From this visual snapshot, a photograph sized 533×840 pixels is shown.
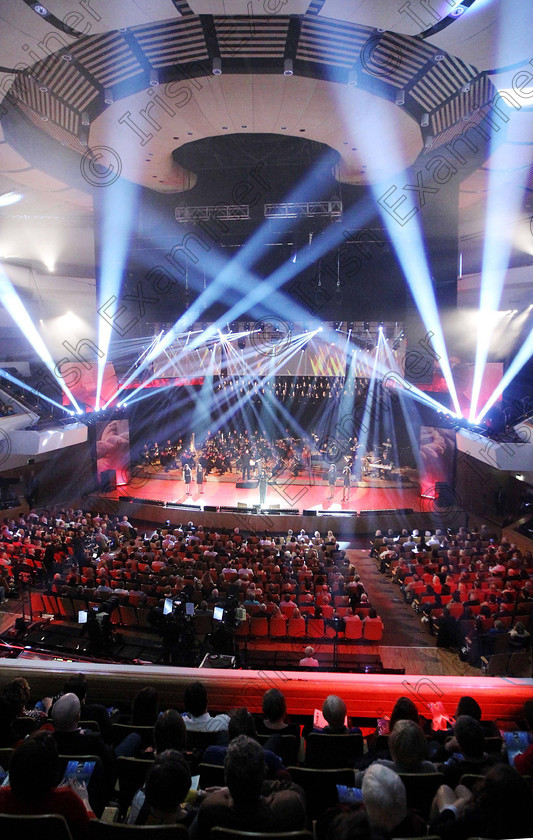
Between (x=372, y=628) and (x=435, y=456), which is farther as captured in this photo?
(x=435, y=456)

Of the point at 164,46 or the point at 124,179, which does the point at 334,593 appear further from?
the point at 124,179

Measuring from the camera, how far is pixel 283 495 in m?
19.4

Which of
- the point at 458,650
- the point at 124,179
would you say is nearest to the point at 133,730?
the point at 458,650

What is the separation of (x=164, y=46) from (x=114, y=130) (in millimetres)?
3127

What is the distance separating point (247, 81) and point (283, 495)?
1344 cm

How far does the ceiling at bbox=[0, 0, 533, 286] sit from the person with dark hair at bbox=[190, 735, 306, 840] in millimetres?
7450

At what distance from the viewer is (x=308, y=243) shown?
49.6 ft

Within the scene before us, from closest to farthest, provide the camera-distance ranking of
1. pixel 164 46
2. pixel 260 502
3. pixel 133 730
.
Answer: pixel 133 730
pixel 164 46
pixel 260 502

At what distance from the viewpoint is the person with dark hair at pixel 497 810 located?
2.09 meters

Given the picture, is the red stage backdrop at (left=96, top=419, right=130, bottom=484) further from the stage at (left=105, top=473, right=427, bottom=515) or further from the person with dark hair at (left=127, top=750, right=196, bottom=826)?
the person with dark hair at (left=127, top=750, right=196, bottom=826)

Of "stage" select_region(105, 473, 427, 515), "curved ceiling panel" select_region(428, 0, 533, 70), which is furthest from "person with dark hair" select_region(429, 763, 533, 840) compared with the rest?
"stage" select_region(105, 473, 427, 515)

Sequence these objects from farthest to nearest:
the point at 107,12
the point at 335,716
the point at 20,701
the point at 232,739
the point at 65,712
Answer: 1. the point at 107,12
2. the point at 20,701
3. the point at 335,716
4. the point at 65,712
5. the point at 232,739

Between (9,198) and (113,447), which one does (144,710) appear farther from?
(113,447)

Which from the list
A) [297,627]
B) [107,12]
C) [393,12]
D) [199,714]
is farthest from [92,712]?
[393,12]
